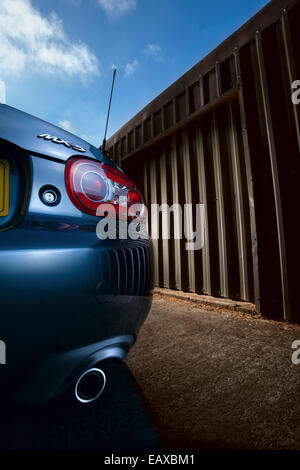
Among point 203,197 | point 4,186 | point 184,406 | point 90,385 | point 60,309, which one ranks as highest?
point 203,197

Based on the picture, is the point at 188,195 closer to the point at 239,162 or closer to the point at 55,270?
the point at 239,162

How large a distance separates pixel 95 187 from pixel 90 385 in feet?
2.40

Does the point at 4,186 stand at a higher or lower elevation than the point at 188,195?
lower

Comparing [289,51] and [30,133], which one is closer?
[30,133]

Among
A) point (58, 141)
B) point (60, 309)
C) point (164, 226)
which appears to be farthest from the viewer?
point (164, 226)

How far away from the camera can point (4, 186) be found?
742 mm

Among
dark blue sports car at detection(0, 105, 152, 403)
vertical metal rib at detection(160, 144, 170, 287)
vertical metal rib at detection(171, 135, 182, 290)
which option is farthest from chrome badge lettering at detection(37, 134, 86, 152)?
vertical metal rib at detection(160, 144, 170, 287)

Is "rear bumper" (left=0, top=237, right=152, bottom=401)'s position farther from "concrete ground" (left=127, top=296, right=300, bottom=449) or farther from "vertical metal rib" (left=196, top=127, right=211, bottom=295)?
"vertical metal rib" (left=196, top=127, right=211, bottom=295)

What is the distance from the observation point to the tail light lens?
833 millimetres

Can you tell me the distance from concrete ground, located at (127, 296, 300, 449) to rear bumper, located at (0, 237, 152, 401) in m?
0.57

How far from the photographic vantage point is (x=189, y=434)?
99cm

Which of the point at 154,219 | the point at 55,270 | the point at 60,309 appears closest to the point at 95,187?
the point at 55,270

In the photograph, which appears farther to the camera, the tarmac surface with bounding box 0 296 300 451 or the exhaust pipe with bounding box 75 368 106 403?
the tarmac surface with bounding box 0 296 300 451

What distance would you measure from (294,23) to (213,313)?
10.5 ft
